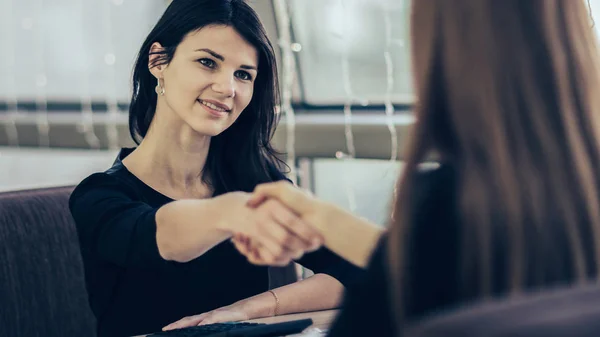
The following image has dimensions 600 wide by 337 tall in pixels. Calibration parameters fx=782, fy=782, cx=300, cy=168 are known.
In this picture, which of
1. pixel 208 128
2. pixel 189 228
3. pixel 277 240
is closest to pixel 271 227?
pixel 277 240

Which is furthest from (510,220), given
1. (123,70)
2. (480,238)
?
(123,70)

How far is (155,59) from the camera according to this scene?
175 centimetres

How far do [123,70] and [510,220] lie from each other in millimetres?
3691

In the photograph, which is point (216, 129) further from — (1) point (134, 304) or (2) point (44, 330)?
(2) point (44, 330)

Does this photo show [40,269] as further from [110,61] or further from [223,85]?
[110,61]

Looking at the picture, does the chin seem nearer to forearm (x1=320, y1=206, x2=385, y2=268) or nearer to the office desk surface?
the office desk surface

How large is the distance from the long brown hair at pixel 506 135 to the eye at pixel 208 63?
1.02m

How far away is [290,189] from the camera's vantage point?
3.55ft

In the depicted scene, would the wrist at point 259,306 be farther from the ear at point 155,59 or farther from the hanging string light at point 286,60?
the hanging string light at point 286,60

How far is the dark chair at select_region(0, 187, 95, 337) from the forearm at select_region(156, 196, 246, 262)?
573 millimetres

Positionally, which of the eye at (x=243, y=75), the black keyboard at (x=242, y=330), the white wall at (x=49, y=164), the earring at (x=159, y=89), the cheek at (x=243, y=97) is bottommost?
the black keyboard at (x=242, y=330)

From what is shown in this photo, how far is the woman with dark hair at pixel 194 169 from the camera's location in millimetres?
1572

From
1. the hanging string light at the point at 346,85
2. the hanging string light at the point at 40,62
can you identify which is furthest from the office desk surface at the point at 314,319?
the hanging string light at the point at 40,62

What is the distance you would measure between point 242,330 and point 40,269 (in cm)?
68
